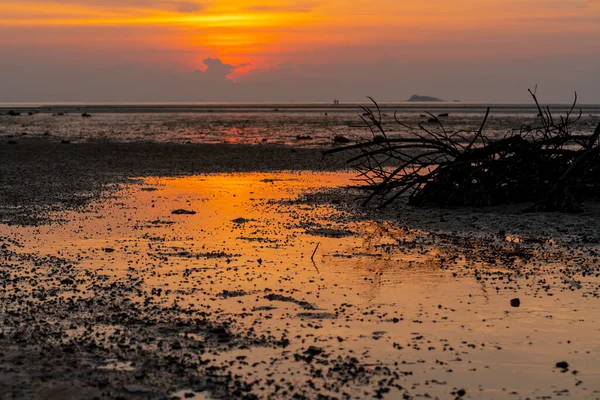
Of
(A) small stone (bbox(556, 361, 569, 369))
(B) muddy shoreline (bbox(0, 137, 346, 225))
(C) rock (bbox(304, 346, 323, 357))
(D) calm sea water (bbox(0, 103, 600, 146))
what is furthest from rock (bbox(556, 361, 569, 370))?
(D) calm sea water (bbox(0, 103, 600, 146))

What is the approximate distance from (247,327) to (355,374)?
1344 millimetres

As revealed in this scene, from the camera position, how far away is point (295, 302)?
6969 millimetres

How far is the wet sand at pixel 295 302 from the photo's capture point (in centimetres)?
499

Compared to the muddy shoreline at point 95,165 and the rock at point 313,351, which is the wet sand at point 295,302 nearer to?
the rock at point 313,351

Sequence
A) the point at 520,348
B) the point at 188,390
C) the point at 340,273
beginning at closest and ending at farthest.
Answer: the point at 188,390 → the point at 520,348 → the point at 340,273

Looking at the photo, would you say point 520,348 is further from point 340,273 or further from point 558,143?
point 558,143

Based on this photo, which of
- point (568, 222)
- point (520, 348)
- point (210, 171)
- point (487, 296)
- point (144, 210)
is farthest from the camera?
point (210, 171)

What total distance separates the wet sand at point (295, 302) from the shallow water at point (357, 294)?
0.02 metres

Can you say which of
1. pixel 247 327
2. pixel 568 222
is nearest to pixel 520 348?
pixel 247 327

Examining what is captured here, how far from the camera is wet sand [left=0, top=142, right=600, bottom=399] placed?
4.99 meters

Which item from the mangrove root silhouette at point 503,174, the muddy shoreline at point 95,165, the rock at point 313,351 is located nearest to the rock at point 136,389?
the rock at point 313,351

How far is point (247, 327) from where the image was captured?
616 cm

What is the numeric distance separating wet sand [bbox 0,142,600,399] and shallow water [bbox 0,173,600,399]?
23 mm

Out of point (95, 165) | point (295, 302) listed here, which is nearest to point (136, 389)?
point (295, 302)
